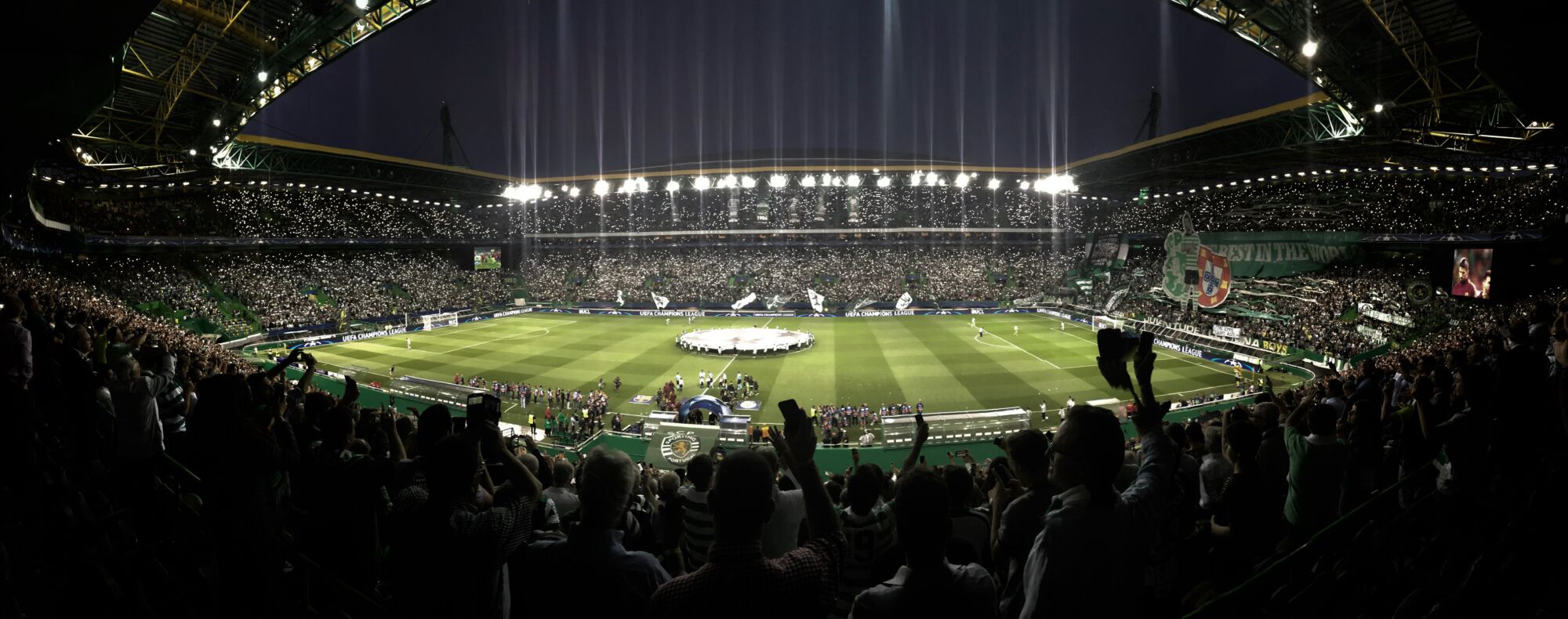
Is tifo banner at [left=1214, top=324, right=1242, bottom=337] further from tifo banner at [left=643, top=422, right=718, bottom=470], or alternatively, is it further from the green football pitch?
tifo banner at [left=643, top=422, right=718, bottom=470]

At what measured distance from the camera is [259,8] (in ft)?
58.2

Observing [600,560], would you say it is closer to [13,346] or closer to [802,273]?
[13,346]

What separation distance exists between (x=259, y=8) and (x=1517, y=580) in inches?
1008

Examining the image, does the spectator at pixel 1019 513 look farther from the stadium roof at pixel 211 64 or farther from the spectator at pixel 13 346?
the stadium roof at pixel 211 64

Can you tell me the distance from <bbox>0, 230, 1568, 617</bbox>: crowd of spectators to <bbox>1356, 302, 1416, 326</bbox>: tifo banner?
3685 centimetres

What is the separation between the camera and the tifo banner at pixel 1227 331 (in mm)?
37375

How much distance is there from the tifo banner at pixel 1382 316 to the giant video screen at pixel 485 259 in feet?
254

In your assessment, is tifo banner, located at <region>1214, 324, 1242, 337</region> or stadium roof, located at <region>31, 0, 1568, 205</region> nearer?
stadium roof, located at <region>31, 0, 1568, 205</region>

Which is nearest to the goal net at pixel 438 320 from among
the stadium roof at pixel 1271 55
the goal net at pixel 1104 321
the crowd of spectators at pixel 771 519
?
the stadium roof at pixel 1271 55

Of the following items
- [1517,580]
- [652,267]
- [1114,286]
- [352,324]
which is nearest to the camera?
[1517,580]

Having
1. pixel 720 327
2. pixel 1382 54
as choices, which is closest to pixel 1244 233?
pixel 1382 54

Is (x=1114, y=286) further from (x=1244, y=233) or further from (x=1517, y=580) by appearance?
(x=1517, y=580)

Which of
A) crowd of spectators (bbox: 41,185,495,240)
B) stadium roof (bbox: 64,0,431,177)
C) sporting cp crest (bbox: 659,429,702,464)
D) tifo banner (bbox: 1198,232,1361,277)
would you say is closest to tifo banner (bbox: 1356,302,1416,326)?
tifo banner (bbox: 1198,232,1361,277)

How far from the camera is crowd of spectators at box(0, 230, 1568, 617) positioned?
7.78 feet
